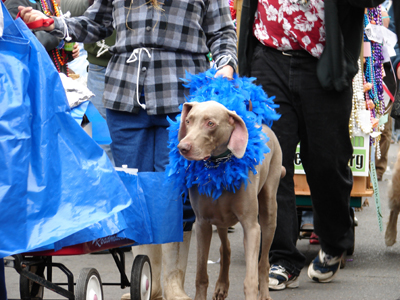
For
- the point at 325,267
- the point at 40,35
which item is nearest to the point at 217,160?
the point at 325,267

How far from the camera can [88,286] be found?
2.77 meters

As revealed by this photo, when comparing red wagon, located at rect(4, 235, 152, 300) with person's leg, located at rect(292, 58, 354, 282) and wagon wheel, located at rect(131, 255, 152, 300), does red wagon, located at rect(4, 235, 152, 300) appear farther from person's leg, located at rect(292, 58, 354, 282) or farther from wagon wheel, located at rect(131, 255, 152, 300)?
person's leg, located at rect(292, 58, 354, 282)

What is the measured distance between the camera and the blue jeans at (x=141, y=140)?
11.4 feet

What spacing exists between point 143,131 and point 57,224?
1.07 meters

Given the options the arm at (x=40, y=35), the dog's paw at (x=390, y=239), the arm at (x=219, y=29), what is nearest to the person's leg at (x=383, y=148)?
the dog's paw at (x=390, y=239)

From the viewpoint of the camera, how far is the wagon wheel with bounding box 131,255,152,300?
3.01 metres

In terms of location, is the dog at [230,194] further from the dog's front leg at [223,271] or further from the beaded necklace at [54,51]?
the beaded necklace at [54,51]

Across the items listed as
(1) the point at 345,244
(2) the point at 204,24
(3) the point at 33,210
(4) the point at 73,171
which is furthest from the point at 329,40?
(3) the point at 33,210

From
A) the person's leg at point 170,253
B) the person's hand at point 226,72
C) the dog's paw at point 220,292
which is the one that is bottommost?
the dog's paw at point 220,292

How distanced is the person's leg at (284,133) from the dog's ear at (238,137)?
1037mm

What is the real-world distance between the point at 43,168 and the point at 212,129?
0.77 meters

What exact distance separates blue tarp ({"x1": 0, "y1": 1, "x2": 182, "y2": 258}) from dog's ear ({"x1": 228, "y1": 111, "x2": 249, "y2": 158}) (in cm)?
54

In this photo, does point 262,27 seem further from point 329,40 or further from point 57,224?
point 57,224

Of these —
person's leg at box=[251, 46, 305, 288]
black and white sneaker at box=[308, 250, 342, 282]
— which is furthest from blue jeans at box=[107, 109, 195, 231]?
black and white sneaker at box=[308, 250, 342, 282]
